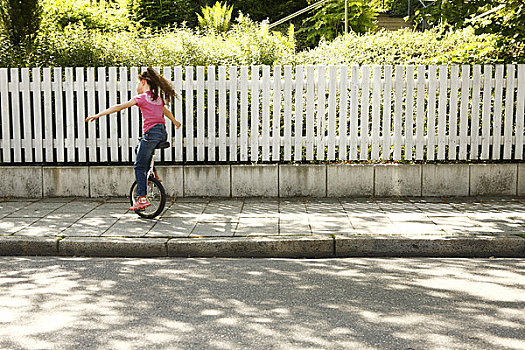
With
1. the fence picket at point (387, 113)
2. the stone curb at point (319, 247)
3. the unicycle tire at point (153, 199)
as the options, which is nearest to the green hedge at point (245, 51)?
Answer: the fence picket at point (387, 113)

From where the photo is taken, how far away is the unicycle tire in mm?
7384

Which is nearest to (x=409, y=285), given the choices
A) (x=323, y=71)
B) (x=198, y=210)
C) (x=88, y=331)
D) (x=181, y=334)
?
(x=181, y=334)

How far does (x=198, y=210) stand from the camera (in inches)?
309

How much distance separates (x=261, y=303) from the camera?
4.60 metres

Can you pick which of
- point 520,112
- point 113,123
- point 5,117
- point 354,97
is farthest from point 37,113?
point 520,112

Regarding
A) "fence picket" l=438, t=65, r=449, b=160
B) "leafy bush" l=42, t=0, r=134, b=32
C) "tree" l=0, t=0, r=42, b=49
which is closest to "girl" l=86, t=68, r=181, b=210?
"fence picket" l=438, t=65, r=449, b=160

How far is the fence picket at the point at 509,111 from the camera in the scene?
8.62m

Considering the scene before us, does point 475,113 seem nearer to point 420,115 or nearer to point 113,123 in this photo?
point 420,115

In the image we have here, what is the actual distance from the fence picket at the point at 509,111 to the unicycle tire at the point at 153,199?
484 centimetres

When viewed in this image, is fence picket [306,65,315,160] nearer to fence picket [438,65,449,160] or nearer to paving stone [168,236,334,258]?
fence picket [438,65,449,160]

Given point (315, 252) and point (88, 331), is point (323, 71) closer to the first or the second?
point (315, 252)

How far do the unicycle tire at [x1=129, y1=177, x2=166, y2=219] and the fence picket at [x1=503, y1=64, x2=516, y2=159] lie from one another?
4.84 meters

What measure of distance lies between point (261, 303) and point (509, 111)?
5.67 meters

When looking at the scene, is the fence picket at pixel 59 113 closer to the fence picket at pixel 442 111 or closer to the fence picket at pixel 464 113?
the fence picket at pixel 442 111
